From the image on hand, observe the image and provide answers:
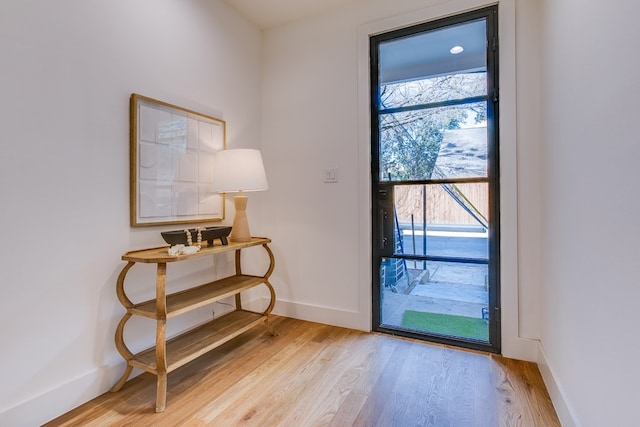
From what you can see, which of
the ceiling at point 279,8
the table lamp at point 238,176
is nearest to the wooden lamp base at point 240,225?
the table lamp at point 238,176

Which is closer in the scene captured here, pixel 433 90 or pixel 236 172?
pixel 236 172

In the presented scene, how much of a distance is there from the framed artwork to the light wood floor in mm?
945

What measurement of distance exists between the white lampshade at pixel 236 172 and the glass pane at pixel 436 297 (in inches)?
45.8

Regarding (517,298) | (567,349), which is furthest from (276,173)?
(567,349)

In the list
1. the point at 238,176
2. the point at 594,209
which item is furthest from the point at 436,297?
the point at 238,176

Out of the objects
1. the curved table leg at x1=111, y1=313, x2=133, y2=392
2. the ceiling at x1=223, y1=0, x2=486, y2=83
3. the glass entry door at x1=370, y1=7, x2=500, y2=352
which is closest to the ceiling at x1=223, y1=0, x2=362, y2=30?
the ceiling at x1=223, y1=0, x2=486, y2=83

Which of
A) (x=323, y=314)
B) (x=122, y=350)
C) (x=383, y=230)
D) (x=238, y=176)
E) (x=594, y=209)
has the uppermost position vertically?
(x=238, y=176)

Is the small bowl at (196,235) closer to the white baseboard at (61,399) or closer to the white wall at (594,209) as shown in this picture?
the white baseboard at (61,399)

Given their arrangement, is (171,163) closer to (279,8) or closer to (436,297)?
(279,8)

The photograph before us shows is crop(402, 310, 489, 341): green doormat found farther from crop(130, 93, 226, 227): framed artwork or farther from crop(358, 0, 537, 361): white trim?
crop(130, 93, 226, 227): framed artwork

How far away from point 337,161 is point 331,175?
Result: 12 centimetres

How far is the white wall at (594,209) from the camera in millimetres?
851

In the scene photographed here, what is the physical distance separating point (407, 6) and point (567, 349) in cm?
227

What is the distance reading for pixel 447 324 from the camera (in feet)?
7.32
